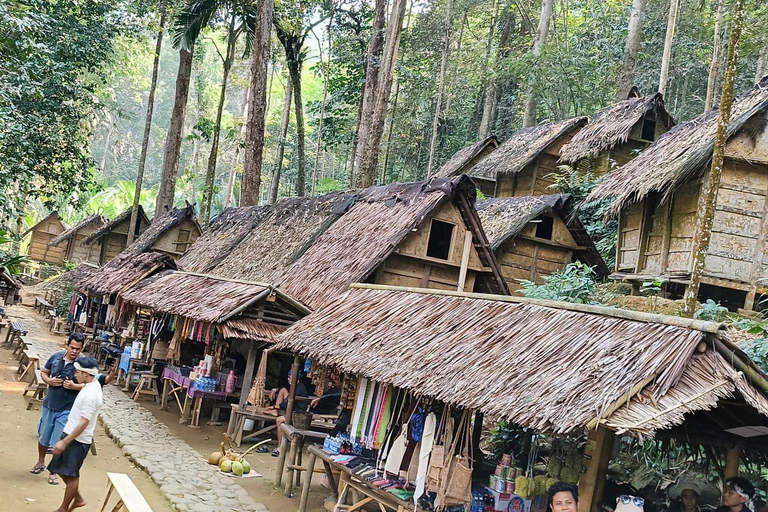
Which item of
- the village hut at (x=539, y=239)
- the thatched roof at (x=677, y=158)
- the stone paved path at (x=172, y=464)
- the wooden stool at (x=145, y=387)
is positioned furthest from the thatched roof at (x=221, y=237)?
the thatched roof at (x=677, y=158)

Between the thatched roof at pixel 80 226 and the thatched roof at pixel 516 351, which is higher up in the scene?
the thatched roof at pixel 80 226

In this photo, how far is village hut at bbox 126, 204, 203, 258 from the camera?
75.0ft

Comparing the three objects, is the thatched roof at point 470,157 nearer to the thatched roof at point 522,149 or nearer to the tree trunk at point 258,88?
the thatched roof at point 522,149

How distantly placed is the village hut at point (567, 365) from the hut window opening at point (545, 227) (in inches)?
357

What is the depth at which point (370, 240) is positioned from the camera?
41.0ft

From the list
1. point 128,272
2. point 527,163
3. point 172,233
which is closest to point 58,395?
point 128,272

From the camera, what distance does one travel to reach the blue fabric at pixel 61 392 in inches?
303

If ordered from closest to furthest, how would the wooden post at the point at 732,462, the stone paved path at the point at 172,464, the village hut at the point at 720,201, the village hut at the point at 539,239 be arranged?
the wooden post at the point at 732,462 < the stone paved path at the point at 172,464 < the village hut at the point at 720,201 < the village hut at the point at 539,239

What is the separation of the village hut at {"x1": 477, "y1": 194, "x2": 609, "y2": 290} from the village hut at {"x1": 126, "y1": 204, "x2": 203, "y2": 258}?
11239 millimetres

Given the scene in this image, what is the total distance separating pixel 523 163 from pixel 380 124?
20.3ft

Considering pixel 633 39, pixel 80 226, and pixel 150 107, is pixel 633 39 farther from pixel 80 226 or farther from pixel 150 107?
pixel 80 226

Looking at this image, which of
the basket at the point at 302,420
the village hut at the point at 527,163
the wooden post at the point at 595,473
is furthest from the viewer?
the village hut at the point at 527,163

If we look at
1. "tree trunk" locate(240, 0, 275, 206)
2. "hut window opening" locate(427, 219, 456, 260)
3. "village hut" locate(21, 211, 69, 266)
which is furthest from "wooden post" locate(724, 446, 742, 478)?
"village hut" locate(21, 211, 69, 266)

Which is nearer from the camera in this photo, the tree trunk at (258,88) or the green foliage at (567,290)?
the green foliage at (567,290)
